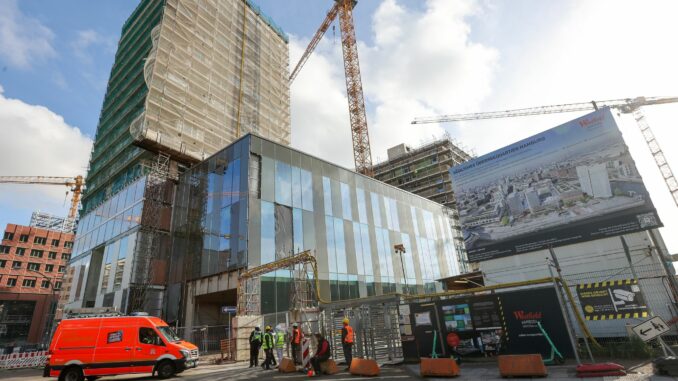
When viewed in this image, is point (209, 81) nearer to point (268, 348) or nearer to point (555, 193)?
point (268, 348)

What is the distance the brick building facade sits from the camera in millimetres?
61688

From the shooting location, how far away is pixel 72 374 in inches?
499

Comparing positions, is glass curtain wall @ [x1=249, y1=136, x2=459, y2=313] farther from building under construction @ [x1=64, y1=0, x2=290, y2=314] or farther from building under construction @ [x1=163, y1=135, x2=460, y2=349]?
building under construction @ [x1=64, y1=0, x2=290, y2=314]

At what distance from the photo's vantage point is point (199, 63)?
137 feet

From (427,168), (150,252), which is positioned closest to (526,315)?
(150,252)

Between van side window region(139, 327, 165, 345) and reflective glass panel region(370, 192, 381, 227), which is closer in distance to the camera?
van side window region(139, 327, 165, 345)

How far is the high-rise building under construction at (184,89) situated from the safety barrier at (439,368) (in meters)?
33.3

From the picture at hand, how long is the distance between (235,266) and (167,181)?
15460mm

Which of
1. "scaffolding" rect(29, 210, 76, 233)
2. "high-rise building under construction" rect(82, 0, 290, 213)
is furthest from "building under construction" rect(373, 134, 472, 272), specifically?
"scaffolding" rect(29, 210, 76, 233)

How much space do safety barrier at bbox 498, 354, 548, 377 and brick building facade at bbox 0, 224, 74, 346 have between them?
7162 centimetres

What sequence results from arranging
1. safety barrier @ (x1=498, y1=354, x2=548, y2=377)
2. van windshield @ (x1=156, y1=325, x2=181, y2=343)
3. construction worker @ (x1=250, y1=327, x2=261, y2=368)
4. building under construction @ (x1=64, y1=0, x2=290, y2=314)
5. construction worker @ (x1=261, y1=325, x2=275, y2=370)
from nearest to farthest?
safety barrier @ (x1=498, y1=354, x2=548, y2=377) → van windshield @ (x1=156, y1=325, x2=181, y2=343) → construction worker @ (x1=261, y1=325, x2=275, y2=370) → construction worker @ (x1=250, y1=327, x2=261, y2=368) → building under construction @ (x1=64, y1=0, x2=290, y2=314)

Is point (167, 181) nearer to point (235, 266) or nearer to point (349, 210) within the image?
point (235, 266)

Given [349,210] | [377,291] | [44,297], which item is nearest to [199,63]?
[349,210]

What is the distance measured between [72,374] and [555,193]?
2350 cm
